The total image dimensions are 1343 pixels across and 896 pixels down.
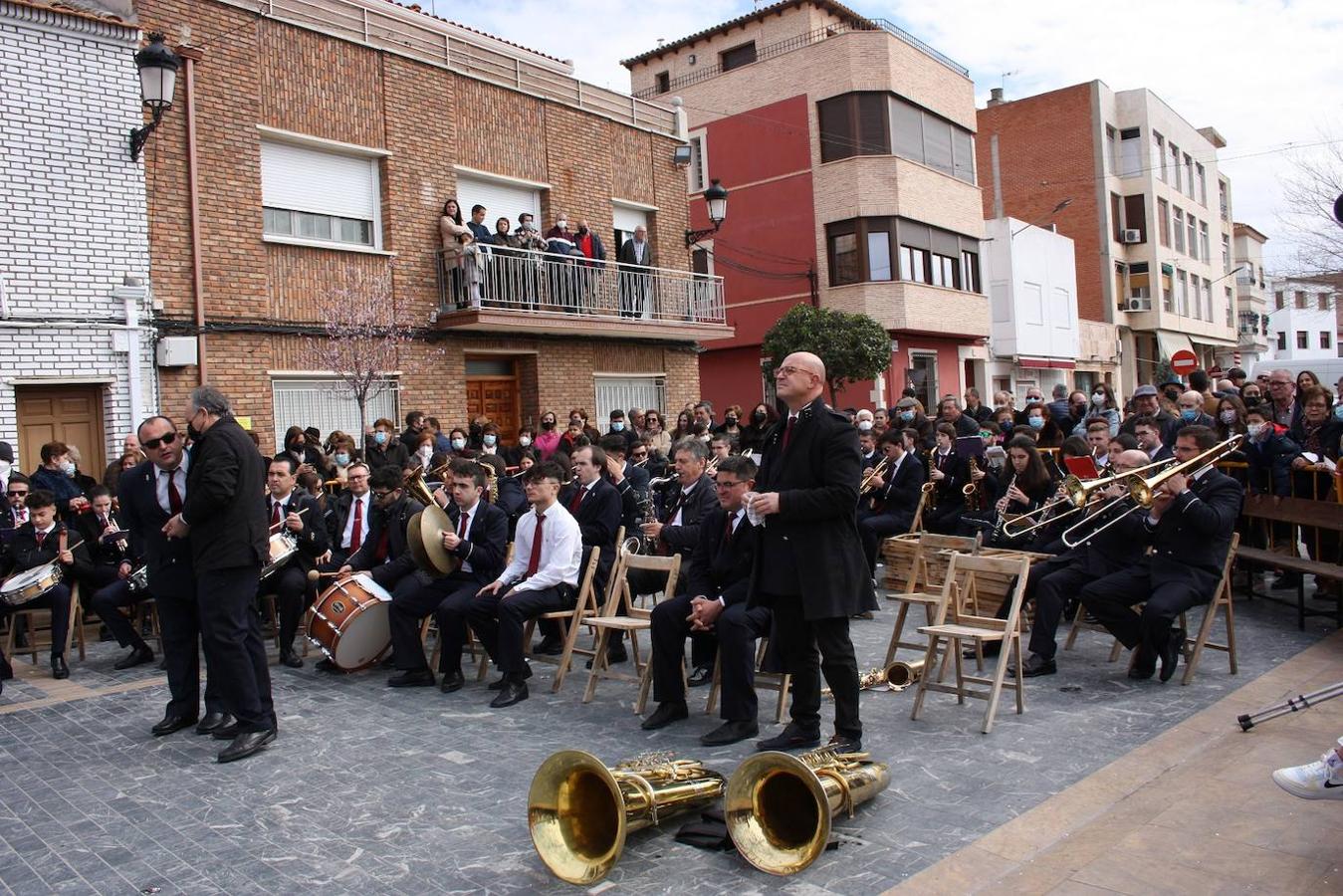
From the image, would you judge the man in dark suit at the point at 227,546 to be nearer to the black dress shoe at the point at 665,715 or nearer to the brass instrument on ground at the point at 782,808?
the black dress shoe at the point at 665,715

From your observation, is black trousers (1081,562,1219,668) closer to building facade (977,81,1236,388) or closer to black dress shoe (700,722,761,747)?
black dress shoe (700,722,761,747)

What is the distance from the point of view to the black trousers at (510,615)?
6.74 metres

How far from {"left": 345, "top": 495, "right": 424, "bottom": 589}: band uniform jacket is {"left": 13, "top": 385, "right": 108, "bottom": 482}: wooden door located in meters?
5.28

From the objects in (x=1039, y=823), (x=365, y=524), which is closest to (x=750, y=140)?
(x=365, y=524)

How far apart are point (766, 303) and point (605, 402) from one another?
31.1 ft

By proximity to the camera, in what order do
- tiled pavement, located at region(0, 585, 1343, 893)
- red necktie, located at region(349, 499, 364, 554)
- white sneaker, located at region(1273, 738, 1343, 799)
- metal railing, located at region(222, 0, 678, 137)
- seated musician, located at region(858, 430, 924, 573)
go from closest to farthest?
white sneaker, located at region(1273, 738, 1343, 799) < tiled pavement, located at region(0, 585, 1343, 893) < red necktie, located at region(349, 499, 364, 554) < seated musician, located at region(858, 430, 924, 573) < metal railing, located at region(222, 0, 678, 137)

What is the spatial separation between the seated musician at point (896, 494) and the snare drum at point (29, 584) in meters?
6.80

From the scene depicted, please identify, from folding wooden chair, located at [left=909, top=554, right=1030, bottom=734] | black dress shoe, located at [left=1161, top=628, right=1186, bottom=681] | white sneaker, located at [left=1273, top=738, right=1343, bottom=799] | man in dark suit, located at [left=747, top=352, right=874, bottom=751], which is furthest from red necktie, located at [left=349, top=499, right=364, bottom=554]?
white sneaker, located at [left=1273, top=738, right=1343, bottom=799]

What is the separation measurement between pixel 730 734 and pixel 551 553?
2084mm

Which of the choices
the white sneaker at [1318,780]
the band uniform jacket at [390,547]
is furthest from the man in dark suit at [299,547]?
the white sneaker at [1318,780]

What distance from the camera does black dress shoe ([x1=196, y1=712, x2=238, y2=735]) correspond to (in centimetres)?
614

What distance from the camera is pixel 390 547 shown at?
7.98m

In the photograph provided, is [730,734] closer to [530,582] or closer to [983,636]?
[983,636]

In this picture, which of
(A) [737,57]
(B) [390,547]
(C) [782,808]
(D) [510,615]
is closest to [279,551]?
(B) [390,547]
